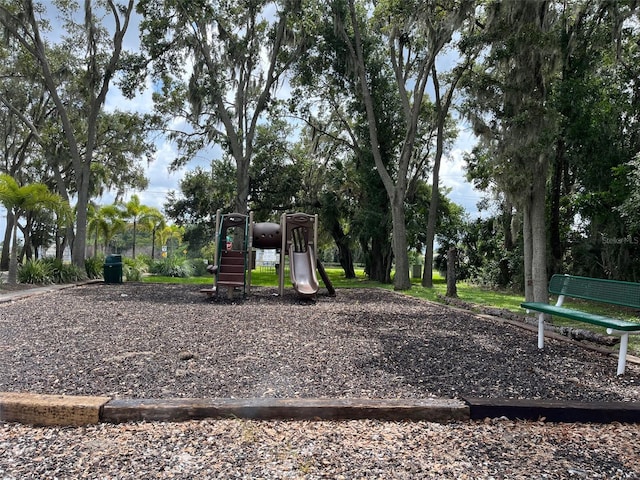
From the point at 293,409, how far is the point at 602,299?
376 centimetres

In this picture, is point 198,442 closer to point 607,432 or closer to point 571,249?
point 607,432

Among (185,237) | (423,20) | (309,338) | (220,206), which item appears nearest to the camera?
(309,338)

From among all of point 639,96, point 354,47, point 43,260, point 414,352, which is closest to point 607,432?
point 414,352

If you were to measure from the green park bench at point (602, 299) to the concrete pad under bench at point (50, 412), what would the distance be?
4.07 m

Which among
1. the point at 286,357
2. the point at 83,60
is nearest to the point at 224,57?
the point at 83,60

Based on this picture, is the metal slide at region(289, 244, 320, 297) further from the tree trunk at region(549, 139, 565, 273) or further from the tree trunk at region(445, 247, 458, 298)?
the tree trunk at region(549, 139, 565, 273)

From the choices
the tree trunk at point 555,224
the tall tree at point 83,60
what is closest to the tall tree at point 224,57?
the tall tree at point 83,60

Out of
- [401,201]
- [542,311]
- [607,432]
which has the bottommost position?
[607,432]

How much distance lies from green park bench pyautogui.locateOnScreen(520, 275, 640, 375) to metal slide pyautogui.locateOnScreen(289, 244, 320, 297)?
5242mm

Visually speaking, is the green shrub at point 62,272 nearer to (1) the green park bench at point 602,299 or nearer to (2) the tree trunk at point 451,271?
(2) the tree trunk at point 451,271

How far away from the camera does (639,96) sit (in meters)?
11.3

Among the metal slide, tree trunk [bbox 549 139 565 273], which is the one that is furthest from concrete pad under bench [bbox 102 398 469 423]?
tree trunk [bbox 549 139 565 273]

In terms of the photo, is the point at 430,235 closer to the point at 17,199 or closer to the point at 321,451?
the point at 17,199

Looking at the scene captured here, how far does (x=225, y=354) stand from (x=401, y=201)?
34.5 feet
